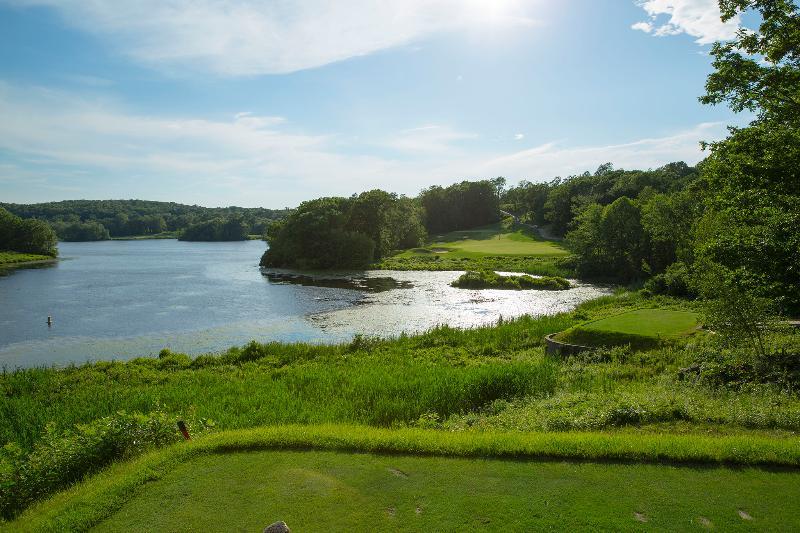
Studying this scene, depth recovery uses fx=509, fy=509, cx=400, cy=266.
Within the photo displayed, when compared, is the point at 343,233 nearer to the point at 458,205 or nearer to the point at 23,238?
the point at 458,205

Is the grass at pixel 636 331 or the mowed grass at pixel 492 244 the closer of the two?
the grass at pixel 636 331

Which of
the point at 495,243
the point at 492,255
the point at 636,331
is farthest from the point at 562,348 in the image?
the point at 495,243

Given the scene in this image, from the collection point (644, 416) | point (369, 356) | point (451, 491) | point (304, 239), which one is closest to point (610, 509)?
point (451, 491)

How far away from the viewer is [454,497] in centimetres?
772

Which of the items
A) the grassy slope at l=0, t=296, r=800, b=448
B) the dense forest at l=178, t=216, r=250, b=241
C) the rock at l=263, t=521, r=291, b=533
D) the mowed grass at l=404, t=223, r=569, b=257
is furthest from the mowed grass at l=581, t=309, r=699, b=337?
the dense forest at l=178, t=216, r=250, b=241

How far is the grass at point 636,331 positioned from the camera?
21.2 meters

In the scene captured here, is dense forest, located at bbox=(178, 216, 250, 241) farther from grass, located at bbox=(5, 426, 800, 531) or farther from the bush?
grass, located at bbox=(5, 426, 800, 531)

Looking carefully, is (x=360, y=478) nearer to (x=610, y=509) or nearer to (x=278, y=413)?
(x=610, y=509)

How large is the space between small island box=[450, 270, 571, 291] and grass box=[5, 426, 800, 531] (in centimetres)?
4527

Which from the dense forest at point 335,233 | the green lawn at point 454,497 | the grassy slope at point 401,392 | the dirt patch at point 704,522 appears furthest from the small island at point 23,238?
the dirt patch at point 704,522

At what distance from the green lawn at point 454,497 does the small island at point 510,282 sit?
46.6 meters

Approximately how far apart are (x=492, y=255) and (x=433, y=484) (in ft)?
249

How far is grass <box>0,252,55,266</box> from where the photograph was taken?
86.9 meters

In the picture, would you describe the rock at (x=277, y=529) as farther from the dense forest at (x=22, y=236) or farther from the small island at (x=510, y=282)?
the dense forest at (x=22, y=236)
